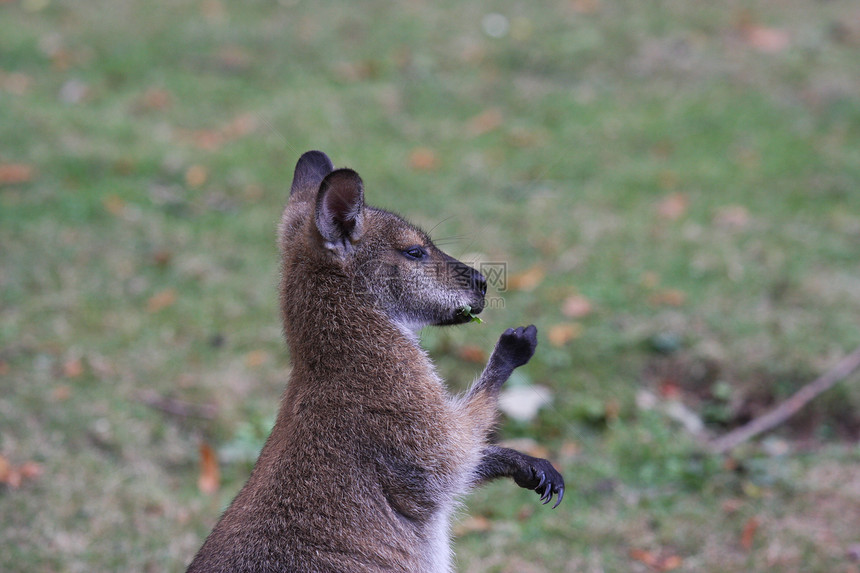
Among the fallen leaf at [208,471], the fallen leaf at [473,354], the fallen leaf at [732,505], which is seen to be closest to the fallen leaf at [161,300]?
the fallen leaf at [208,471]

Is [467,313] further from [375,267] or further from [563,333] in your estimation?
[563,333]

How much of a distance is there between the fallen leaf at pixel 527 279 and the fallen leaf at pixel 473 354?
791 millimetres

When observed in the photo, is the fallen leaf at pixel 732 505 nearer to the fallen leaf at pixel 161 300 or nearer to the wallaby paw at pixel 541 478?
the wallaby paw at pixel 541 478

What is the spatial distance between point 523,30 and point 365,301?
718cm

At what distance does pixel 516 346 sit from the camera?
114 inches

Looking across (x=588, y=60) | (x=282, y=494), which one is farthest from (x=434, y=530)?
(x=588, y=60)

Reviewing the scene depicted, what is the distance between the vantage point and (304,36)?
9320 millimetres

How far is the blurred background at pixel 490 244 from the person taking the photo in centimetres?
394

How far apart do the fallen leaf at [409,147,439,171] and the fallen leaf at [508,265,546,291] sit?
1.75m

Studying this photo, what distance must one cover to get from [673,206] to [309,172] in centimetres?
423

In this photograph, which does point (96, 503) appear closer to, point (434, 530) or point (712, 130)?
point (434, 530)

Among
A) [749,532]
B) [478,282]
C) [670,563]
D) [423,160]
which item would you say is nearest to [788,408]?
[749,532]

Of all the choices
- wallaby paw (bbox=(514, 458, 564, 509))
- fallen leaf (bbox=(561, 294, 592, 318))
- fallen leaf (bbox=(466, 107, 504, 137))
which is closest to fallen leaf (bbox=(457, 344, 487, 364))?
fallen leaf (bbox=(561, 294, 592, 318))

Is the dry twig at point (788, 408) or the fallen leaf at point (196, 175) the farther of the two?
the fallen leaf at point (196, 175)
